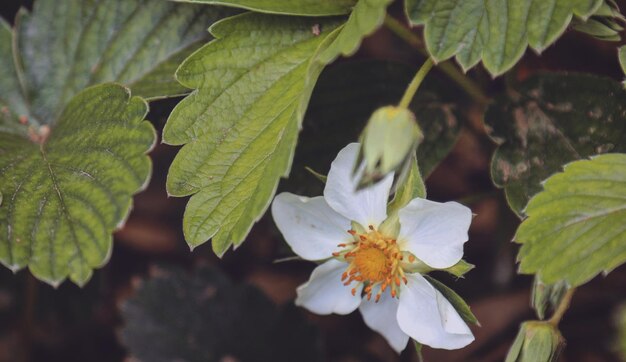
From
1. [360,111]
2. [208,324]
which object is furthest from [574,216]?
[208,324]

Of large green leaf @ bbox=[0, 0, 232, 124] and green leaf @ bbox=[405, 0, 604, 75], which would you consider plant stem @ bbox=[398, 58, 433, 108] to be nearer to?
green leaf @ bbox=[405, 0, 604, 75]

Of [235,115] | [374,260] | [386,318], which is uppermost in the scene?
[235,115]

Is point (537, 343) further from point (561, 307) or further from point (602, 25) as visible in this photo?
point (602, 25)

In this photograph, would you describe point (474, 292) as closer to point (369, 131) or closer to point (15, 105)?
point (369, 131)

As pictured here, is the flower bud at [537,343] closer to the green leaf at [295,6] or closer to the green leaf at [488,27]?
the green leaf at [488,27]

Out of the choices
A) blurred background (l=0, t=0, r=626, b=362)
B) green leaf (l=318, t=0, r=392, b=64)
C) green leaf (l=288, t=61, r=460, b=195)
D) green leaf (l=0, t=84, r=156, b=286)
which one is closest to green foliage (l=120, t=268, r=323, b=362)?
blurred background (l=0, t=0, r=626, b=362)

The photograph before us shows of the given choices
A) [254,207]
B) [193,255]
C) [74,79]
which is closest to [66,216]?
[254,207]
